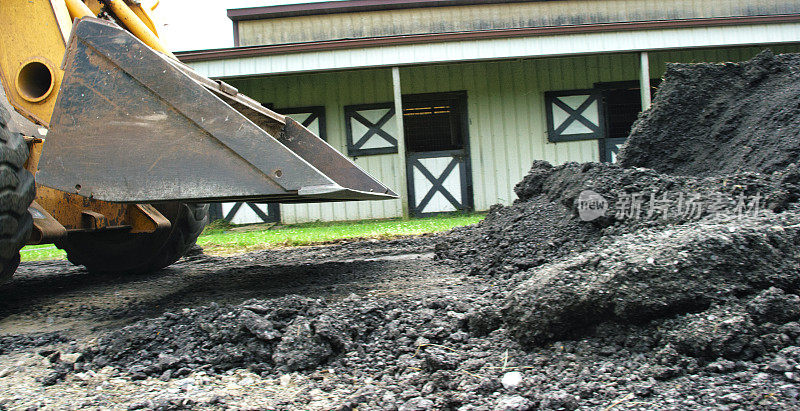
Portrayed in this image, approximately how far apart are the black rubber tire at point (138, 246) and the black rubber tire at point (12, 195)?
4.04 feet

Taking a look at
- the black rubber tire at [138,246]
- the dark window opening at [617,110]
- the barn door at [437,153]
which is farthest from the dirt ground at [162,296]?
the dark window opening at [617,110]

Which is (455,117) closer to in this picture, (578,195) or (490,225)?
(490,225)

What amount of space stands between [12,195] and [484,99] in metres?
9.68

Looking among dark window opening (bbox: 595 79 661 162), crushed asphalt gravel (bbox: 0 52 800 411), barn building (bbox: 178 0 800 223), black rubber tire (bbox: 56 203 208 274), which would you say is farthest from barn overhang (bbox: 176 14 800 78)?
crushed asphalt gravel (bbox: 0 52 800 411)

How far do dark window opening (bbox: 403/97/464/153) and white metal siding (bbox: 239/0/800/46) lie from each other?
2.41 meters

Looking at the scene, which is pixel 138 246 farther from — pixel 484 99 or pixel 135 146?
pixel 484 99

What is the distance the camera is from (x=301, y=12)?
12703mm

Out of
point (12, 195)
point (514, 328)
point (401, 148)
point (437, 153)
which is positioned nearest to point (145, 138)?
point (12, 195)

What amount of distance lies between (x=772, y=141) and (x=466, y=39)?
21.6ft

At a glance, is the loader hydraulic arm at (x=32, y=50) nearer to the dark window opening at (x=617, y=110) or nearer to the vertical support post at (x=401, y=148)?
the vertical support post at (x=401, y=148)

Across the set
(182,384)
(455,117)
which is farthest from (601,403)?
(455,117)

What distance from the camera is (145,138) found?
117 inches

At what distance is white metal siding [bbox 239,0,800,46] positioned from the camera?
12.8 metres

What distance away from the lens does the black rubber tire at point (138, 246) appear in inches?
175
